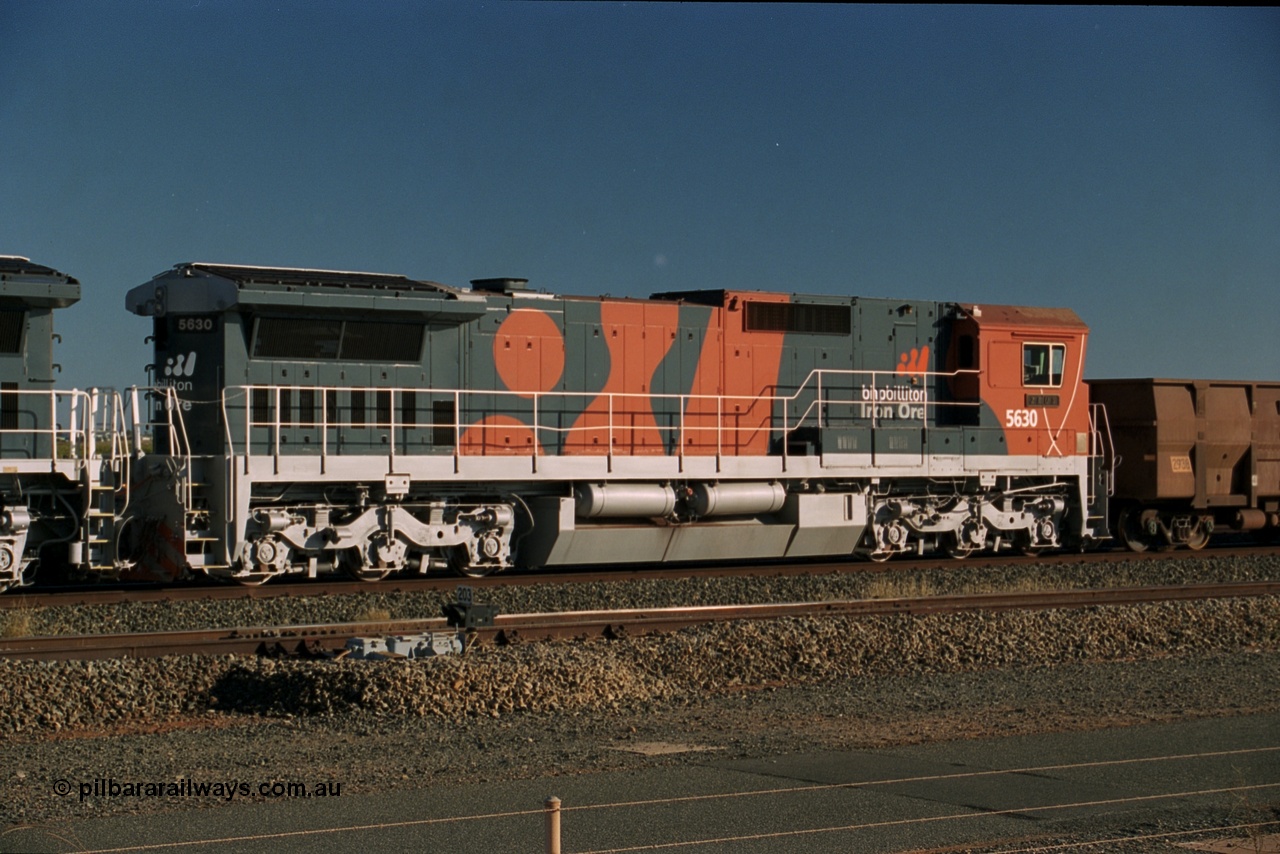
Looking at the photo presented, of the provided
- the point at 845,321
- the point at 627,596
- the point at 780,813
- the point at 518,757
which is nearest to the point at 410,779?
the point at 518,757

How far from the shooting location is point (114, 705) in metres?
9.46

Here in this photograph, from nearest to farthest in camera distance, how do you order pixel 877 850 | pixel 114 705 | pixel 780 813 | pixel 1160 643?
pixel 877 850, pixel 780 813, pixel 114 705, pixel 1160 643

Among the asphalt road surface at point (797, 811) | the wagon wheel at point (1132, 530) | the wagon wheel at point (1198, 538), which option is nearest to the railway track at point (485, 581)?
the wagon wheel at point (1132, 530)

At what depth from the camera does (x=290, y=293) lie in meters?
15.1

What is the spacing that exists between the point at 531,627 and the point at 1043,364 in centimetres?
1119

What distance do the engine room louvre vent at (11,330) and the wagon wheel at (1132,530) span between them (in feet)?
53.8

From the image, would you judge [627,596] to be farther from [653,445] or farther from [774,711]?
[774,711]

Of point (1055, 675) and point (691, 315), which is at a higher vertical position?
point (691, 315)

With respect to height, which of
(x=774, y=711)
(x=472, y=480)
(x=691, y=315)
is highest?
(x=691, y=315)

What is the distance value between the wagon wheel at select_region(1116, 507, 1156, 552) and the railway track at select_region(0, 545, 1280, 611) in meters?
0.81

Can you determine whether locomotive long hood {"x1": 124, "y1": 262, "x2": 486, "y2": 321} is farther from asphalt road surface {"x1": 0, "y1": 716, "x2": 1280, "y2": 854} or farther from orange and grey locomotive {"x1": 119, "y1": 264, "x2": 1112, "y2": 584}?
asphalt road surface {"x1": 0, "y1": 716, "x2": 1280, "y2": 854}

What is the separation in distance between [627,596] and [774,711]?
5.75 meters

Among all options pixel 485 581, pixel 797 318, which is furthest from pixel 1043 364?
pixel 485 581

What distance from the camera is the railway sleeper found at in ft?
48.8
